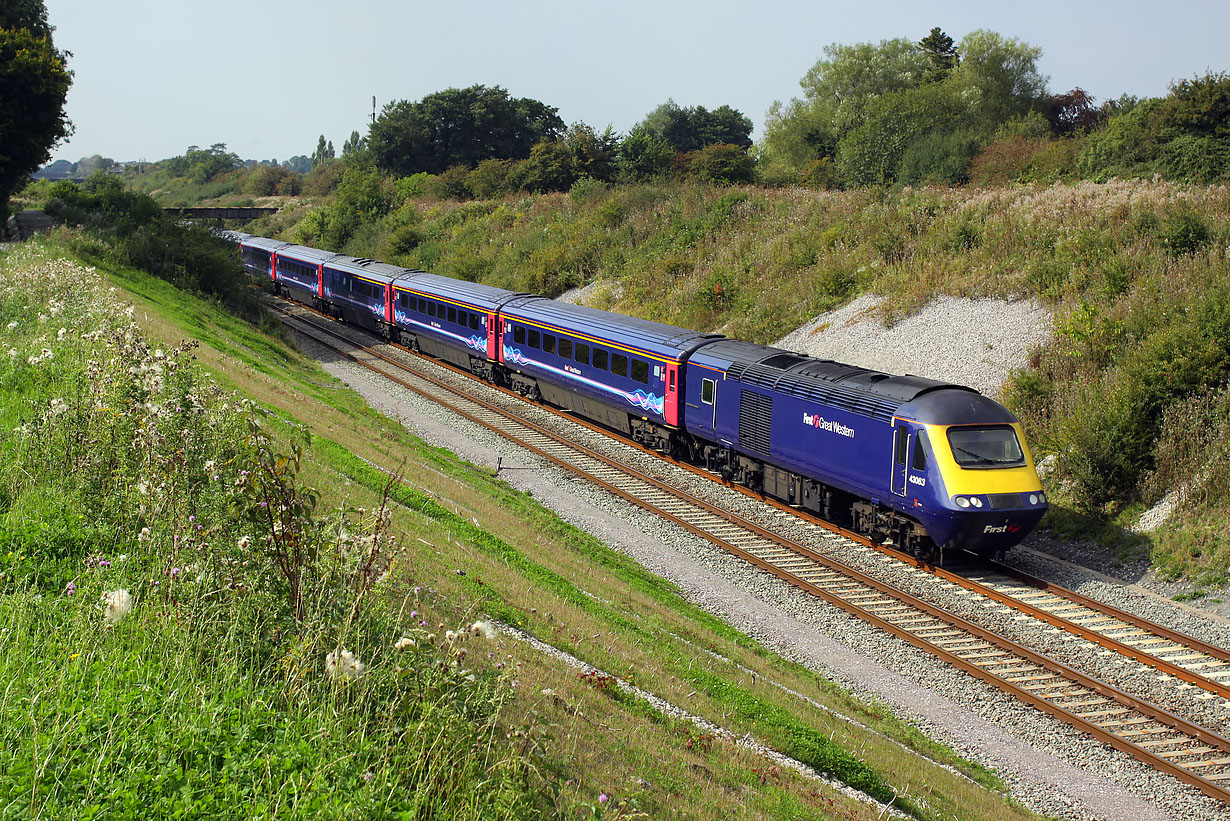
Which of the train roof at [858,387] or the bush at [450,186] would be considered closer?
the train roof at [858,387]

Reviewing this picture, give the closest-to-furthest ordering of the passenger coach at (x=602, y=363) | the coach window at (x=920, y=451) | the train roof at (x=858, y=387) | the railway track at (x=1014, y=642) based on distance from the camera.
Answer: the railway track at (x=1014, y=642)
the coach window at (x=920, y=451)
the train roof at (x=858, y=387)
the passenger coach at (x=602, y=363)

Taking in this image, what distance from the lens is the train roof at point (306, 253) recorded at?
41616 mm

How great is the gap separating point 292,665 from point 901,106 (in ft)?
169

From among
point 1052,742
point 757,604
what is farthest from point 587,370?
point 1052,742

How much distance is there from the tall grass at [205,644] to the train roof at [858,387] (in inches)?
388

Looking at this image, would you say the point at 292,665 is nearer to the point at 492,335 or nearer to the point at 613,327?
the point at 613,327

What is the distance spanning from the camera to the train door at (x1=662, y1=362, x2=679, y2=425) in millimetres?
19938

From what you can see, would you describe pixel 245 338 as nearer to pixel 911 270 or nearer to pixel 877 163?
pixel 911 270

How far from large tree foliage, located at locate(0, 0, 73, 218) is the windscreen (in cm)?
3253

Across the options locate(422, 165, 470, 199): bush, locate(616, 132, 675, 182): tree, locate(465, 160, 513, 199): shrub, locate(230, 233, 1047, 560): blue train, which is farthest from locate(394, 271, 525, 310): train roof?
locate(422, 165, 470, 199): bush

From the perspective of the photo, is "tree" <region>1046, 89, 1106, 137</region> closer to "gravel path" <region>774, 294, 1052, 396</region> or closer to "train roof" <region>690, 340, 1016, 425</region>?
"gravel path" <region>774, 294, 1052, 396</region>

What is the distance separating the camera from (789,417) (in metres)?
16.9

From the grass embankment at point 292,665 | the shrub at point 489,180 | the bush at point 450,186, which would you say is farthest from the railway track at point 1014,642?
the bush at point 450,186

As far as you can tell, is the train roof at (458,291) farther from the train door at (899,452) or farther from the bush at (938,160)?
the bush at (938,160)
